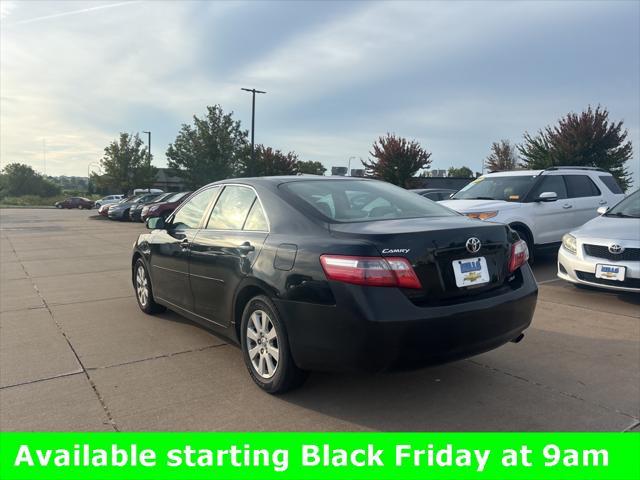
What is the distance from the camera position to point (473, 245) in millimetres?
3232

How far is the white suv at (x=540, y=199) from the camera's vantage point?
8.24 metres

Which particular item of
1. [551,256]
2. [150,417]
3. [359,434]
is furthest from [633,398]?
[551,256]

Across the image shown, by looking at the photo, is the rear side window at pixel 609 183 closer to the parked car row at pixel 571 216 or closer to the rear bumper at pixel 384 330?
the parked car row at pixel 571 216

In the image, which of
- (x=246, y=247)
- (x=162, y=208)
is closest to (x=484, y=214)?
(x=246, y=247)

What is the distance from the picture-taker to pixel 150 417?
127 inches

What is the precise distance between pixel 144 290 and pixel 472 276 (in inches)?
157

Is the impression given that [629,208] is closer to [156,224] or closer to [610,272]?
[610,272]

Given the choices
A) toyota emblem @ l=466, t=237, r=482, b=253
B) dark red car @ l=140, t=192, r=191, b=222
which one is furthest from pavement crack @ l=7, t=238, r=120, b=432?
dark red car @ l=140, t=192, r=191, b=222

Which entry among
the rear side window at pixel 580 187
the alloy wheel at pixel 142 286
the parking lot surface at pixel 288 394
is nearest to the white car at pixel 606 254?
the parking lot surface at pixel 288 394

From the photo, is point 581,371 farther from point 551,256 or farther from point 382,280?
point 551,256

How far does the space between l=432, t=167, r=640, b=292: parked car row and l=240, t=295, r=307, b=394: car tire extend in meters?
4.23

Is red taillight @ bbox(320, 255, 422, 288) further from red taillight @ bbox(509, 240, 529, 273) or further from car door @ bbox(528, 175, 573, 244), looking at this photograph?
car door @ bbox(528, 175, 573, 244)

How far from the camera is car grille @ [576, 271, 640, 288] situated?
562 centimetres

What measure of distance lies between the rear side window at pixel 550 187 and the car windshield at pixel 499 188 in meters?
0.13
